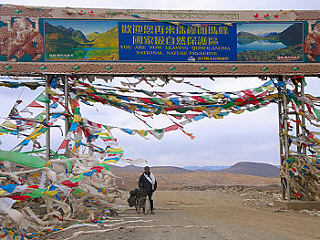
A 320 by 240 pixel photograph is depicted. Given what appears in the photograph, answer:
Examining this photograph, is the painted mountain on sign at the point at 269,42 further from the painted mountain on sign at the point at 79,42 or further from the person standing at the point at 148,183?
the person standing at the point at 148,183

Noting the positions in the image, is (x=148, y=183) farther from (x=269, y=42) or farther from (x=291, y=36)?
(x=291, y=36)

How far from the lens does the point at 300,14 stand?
14.2m

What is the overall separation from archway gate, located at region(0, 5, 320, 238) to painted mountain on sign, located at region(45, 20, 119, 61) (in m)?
0.03

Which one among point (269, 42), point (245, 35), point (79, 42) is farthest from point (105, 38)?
point (269, 42)

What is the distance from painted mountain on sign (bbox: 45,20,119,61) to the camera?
13.5m

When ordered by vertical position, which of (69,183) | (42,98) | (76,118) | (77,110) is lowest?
(69,183)

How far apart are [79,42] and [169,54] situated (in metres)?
2.97

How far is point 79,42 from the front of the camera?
534 inches

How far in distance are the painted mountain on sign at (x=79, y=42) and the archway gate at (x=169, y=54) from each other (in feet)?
0.11

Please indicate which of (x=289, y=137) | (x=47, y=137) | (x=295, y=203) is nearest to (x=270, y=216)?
(x=295, y=203)

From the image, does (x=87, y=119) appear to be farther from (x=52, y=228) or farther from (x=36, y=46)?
(x=52, y=228)

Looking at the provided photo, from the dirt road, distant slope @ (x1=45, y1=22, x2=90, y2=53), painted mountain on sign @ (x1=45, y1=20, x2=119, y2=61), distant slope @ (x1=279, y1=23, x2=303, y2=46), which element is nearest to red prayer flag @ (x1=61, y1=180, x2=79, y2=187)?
the dirt road

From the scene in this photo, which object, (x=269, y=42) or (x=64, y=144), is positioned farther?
(x=269, y=42)

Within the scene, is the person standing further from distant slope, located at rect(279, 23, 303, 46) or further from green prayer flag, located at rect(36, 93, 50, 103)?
distant slope, located at rect(279, 23, 303, 46)
